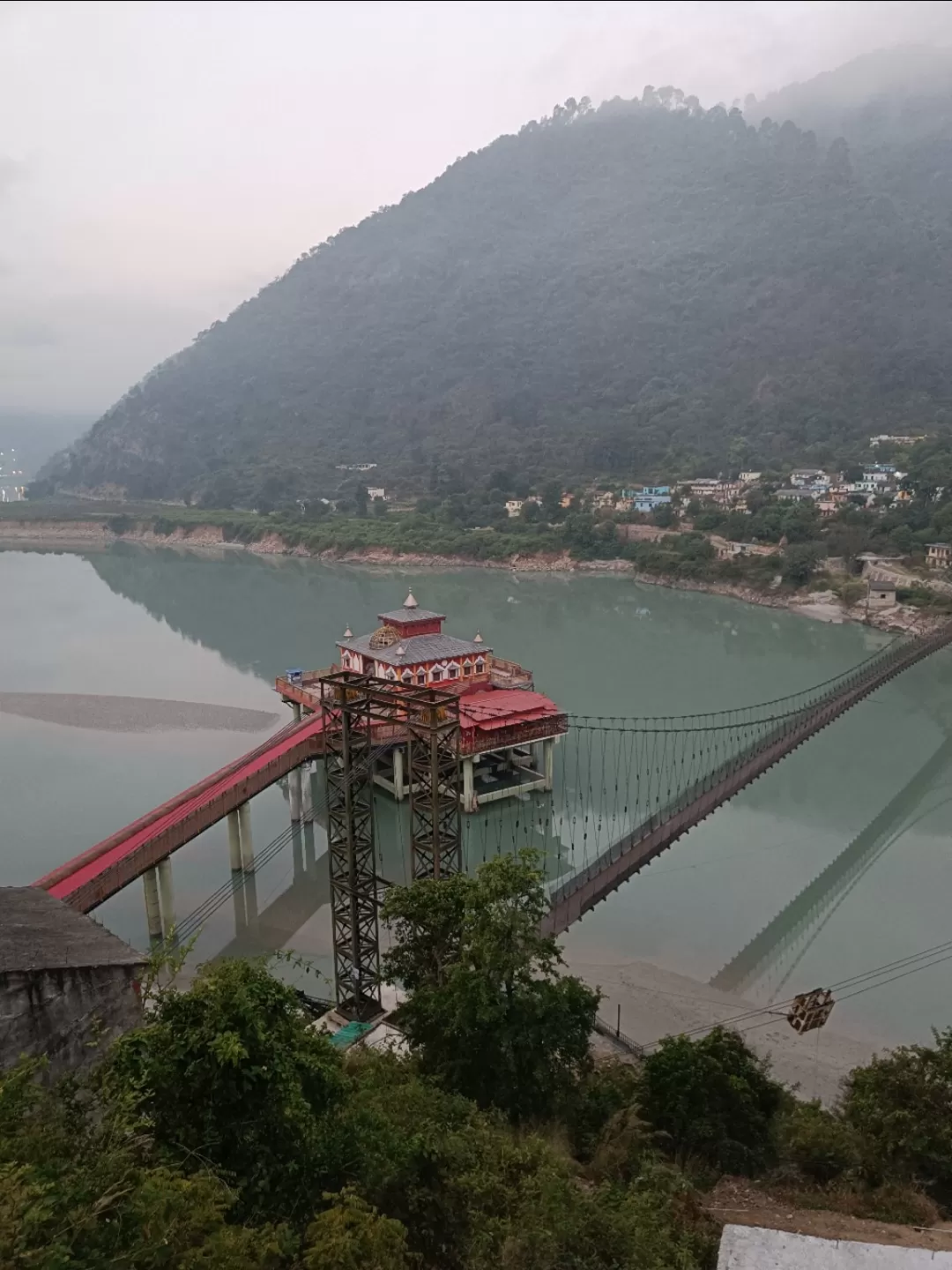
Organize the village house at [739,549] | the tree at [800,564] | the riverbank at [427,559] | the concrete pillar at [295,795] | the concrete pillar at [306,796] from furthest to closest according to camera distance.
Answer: the village house at [739,549], the tree at [800,564], the riverbank at [427,559], the concrete pillar at [306,796], the concrete pillar at [295,795]

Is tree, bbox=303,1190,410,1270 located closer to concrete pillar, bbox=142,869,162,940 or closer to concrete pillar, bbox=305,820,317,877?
concrete pillar, bbox=142,869,162,940

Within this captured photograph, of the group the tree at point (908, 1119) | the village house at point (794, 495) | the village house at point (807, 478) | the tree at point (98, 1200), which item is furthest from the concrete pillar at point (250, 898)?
the village house at point (807, 478)

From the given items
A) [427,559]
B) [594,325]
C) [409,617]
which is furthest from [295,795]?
[594,325]

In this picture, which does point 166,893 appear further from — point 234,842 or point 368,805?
point 368,805

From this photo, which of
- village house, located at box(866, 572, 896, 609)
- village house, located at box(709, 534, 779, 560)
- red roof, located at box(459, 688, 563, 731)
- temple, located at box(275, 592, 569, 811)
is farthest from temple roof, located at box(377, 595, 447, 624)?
village house, located at box(709, 534, 779, 560)

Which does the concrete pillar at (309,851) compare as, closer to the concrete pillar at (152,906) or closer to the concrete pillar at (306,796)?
the concrete pillar at (306,796)
